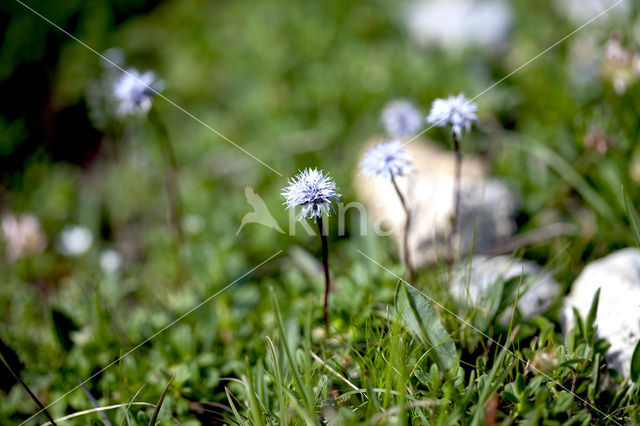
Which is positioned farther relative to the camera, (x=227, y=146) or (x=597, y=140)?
(x=227, y=146)

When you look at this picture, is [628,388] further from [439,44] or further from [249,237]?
[439,44]

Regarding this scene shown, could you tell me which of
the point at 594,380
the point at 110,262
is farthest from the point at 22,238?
the point at 594,380

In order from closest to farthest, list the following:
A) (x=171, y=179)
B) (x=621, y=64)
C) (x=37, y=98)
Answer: (x=621, y=64)
(x=171, y=179)
(x=37, y=98)

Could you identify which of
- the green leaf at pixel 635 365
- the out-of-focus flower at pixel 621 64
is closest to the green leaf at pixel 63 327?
the green leaf at pixel 635 365

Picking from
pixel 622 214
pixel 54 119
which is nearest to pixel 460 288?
pixel 622 214

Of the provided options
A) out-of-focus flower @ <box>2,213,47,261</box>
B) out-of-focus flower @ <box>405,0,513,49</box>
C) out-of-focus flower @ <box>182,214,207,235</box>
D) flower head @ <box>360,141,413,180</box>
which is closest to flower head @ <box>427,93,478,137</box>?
flower head @ <box>360,141,413,180</box>

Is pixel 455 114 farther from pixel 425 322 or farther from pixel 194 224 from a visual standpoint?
pixel 194 224
